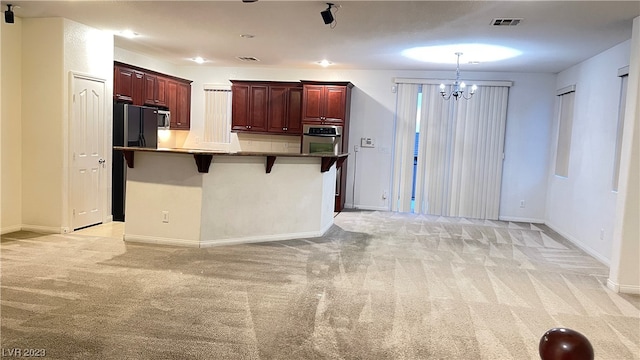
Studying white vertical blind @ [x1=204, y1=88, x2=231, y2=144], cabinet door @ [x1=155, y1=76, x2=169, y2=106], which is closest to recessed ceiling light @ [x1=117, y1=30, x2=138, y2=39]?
cabinet door @ [x1=155, y1=76, x2=169, y2=106]

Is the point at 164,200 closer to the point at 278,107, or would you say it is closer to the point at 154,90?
the point at 154,90

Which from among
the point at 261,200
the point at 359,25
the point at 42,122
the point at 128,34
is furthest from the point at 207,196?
the point at 128,34

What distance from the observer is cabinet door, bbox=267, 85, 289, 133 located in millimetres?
8430

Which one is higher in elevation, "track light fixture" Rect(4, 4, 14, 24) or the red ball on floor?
"track light fixture" Rect(4, 4, 14, 24)

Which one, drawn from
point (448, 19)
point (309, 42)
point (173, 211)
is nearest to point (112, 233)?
point (173, 211)

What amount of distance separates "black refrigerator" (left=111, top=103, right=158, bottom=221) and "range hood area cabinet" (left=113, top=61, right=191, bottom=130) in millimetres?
339

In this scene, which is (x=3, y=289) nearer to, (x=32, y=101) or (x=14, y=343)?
(x=14, y=343)

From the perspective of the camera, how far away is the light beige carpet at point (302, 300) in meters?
2.85

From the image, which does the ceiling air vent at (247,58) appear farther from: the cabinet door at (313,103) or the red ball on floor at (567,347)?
the red ball on floor at (567,347)

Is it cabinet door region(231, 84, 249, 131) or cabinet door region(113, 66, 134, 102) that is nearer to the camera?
cabinet door region(113, 66, 134, 102)

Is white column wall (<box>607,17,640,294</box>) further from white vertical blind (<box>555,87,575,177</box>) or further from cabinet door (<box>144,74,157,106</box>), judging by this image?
cabinet door (<box>144,74,157,106</box>)

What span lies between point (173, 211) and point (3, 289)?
184 centimetres

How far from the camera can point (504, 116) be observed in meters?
7.90

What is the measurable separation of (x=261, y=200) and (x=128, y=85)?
3.09 meters
